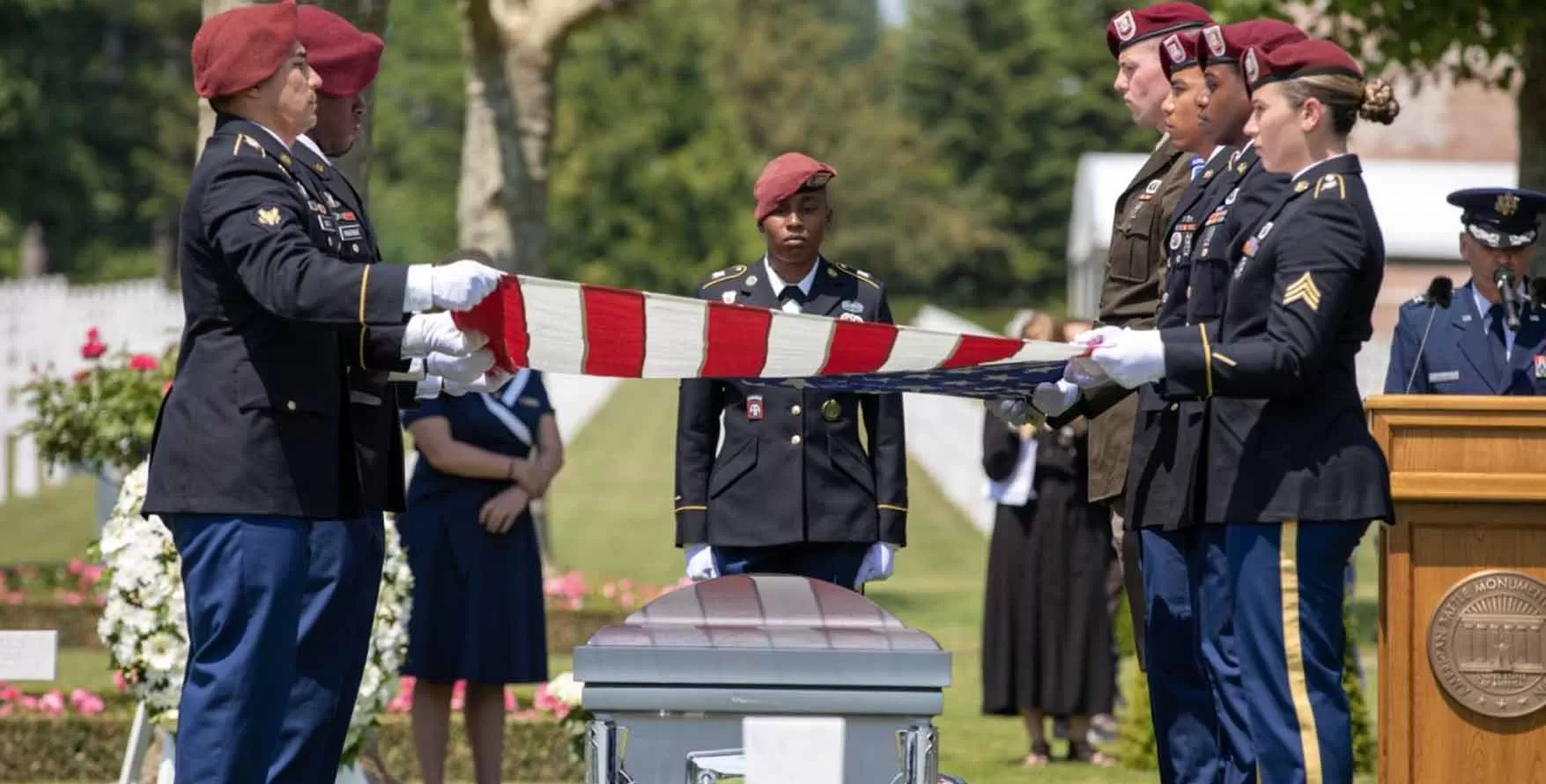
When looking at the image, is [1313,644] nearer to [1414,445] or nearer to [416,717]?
[1414,445]

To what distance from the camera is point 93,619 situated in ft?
50.7

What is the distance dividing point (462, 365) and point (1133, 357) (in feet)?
5.39

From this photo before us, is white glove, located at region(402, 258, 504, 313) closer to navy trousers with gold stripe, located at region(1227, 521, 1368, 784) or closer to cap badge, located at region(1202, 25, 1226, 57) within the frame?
navy trousers with gold stripe, located at region(1227, 521, 1368, 784)

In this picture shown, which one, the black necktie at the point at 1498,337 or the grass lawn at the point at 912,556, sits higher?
the black necktie at the point at 1498,337

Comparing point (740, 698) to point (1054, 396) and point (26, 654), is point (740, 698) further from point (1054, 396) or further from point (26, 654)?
point (26, 654)

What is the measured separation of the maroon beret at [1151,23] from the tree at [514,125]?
10.4 meters

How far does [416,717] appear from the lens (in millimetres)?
9352

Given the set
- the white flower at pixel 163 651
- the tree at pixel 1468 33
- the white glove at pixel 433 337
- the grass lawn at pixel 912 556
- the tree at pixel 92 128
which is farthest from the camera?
the tree at pixel 92 128

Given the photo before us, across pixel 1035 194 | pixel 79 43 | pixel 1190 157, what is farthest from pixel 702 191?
pixel 1190 157

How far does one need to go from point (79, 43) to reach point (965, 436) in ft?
154

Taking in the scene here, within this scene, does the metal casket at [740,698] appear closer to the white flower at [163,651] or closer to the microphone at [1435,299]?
the white flower at [163,651]

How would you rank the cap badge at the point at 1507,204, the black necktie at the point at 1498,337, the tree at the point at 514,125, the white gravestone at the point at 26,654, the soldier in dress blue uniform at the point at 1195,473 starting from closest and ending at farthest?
1. the soldier in dress blue uniform at the point at 1195,473
2. the white gravestone at the point at 26,654
3. the cap badge at the point at 1507,204
4. the black necktie at the point at 1498,337
5. the tree at the point at 514,125

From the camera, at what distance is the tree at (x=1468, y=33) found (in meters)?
16.4

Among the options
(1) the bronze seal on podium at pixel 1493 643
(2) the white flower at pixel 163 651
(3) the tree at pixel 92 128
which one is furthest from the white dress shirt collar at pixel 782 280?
(3) the tree at pixel 92 128
